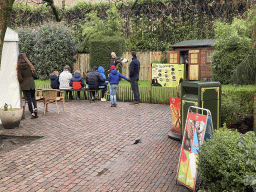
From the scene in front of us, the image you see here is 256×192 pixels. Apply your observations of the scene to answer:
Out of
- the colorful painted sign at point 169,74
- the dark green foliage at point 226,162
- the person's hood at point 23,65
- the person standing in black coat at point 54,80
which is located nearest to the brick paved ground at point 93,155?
the dark green foliage at point 226,162

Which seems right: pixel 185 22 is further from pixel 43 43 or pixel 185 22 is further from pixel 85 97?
pixel 85 97

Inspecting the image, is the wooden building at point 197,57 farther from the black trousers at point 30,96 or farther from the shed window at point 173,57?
the black trousers at point 30,96

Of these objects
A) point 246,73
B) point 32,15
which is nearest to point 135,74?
point 246,73

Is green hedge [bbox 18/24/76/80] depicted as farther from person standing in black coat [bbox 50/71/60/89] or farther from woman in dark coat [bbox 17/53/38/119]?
woman in dark coat [bbox 17/53/38/119]

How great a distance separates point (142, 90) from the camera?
535 inches

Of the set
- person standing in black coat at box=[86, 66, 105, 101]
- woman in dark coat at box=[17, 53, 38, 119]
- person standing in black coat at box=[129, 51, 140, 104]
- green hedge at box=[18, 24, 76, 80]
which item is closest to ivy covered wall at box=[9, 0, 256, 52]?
green hedge at box=[18, 24, 76, 80]

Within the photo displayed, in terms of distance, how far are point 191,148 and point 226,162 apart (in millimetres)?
987

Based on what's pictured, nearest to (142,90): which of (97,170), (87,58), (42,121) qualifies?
(42,121)

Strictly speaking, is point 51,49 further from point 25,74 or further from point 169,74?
point 25,74

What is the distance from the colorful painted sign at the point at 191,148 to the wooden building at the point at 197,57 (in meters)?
15.8

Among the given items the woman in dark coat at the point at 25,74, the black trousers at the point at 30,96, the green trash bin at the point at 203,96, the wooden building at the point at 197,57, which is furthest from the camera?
the wooden building at the point at 197,57

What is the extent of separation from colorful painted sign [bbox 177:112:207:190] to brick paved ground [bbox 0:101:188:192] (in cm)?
24

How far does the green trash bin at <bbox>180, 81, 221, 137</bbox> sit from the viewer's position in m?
6.25

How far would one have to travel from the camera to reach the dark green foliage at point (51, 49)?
2327 cm
